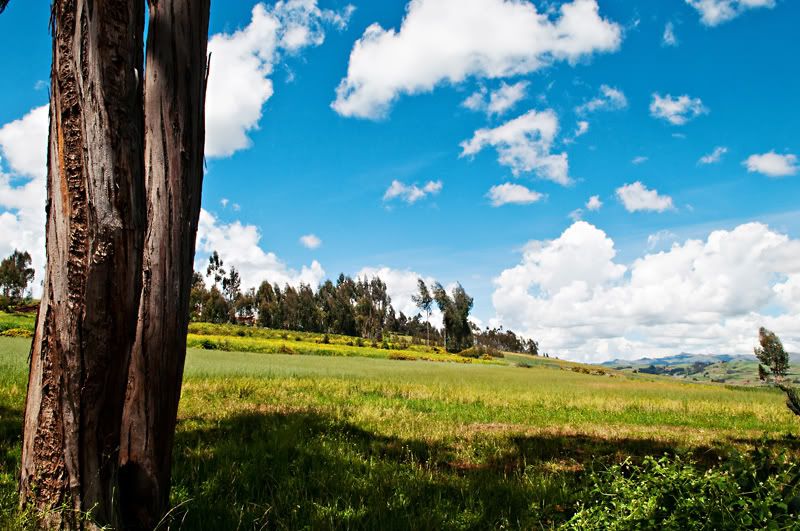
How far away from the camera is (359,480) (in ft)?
14.4

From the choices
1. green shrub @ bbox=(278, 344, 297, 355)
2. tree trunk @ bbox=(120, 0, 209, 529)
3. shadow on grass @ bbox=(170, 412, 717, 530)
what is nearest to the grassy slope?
shadow on grass @ bbox=(170, 412, 717, 530)

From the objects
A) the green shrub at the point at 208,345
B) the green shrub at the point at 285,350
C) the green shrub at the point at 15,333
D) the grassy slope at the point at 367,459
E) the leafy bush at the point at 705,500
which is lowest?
the green shrub at the point at 285,350

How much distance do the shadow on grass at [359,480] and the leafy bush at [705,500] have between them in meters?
0.24

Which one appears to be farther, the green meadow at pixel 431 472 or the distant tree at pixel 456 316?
the distant tree at pixel 456 316

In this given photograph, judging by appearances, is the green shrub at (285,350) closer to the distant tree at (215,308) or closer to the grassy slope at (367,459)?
the grassy slope at (367,459)

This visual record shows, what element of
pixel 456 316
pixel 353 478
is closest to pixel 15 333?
pixel 353 478

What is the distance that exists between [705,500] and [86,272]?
3.50 m

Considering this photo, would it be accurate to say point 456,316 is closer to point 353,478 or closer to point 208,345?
point 208,345

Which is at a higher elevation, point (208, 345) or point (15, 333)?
point (15, 333)

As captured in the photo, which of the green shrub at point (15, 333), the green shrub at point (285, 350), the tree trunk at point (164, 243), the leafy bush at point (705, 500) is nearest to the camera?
the leafy bush at point (705, 500)

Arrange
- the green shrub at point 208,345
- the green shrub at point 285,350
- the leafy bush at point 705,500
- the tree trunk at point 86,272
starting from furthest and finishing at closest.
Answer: the green shrub at point 285,350, the green shrub at point 208,345, the tree trunk at point 86,272, the leafy bush at point 705,500

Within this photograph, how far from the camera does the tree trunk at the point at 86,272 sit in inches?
109

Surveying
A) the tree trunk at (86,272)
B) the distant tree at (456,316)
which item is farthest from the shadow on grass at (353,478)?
the distant tree at (456,316)

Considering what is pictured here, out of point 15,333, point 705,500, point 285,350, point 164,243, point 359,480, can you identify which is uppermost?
point 164,243
